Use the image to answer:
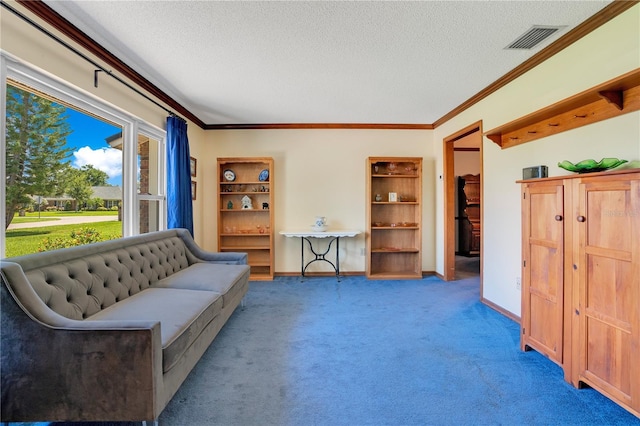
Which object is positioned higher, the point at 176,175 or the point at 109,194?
the point at 176,175

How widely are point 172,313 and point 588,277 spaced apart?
102 inches

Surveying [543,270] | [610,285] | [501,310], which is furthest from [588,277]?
[501,310]

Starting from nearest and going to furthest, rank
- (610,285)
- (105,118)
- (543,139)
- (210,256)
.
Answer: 1. (610,285)
2. (543,139)
3. (105,118)
4. (210,256)

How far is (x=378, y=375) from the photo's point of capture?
2023 millimetres

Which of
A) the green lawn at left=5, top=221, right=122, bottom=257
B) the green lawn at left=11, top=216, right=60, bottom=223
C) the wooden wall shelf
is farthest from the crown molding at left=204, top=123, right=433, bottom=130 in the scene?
the green lawn at left=11, top=216, right=60, bottom=223

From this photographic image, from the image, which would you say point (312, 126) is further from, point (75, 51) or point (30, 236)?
point (30, 236)

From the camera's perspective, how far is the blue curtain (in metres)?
3.62

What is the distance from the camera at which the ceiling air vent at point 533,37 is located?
7.27 ft

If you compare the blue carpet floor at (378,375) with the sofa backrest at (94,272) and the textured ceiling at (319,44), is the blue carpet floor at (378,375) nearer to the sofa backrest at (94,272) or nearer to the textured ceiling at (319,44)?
the sofa backrest at (94,272)

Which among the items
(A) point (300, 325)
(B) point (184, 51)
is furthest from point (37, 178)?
(A) point (300, 325)

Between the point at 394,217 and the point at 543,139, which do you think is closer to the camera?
the point at 543,139

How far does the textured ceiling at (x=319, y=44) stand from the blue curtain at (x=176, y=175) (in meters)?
0.41

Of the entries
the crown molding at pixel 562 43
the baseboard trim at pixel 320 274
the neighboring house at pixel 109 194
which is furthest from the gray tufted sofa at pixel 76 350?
the crown molding at pixel 562 43

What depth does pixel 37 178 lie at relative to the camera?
2.12 meters
